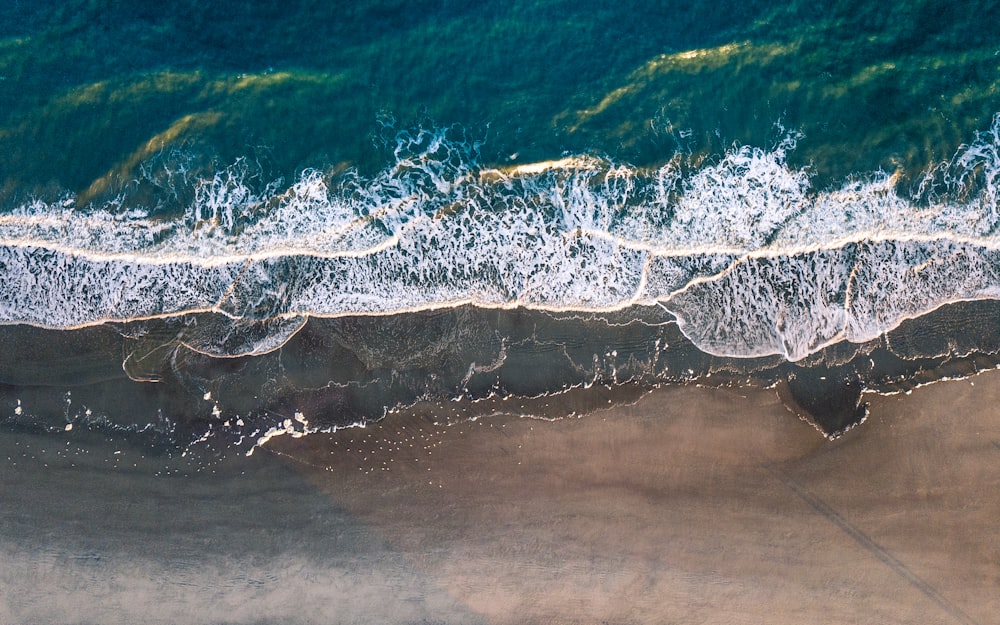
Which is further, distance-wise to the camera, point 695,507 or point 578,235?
point 578,235

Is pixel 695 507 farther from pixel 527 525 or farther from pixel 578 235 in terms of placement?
pixel 578 235

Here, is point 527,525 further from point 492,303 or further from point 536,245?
point 536,245

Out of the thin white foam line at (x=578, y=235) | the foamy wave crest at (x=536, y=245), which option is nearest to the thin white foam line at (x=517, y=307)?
the foamy wave crest at (x=536, y=245)

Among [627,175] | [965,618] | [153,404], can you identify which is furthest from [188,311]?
[965,618]

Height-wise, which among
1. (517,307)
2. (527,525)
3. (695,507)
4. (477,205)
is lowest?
(527,525)

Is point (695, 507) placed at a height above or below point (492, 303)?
below

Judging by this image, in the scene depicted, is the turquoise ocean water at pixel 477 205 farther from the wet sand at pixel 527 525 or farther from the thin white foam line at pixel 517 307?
the wet sand at pixel 527 525

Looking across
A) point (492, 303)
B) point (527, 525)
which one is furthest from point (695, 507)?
point (492, 303)

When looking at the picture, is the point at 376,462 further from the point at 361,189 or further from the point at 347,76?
the point at 347,76
